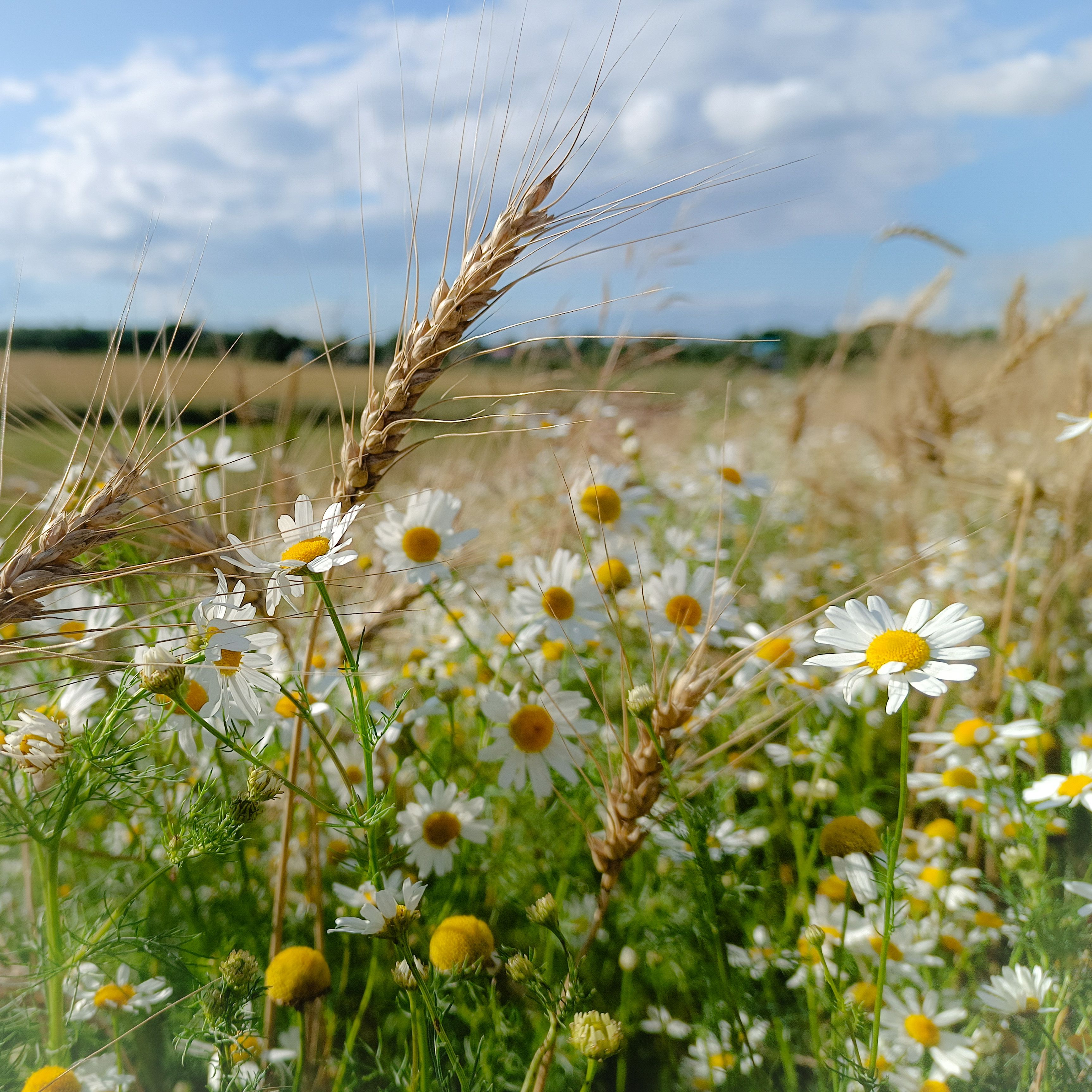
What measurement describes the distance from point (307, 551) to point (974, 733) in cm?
136

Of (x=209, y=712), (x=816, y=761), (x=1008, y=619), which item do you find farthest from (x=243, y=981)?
(x=1008, y=619)

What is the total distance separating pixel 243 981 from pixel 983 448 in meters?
6.52

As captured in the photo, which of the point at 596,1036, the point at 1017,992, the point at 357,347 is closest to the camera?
the point at 596,1036

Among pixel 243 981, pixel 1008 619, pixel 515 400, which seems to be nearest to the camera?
pixel 243 981

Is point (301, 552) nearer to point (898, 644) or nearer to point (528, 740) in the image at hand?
point (528, 740)

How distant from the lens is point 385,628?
5.70ft

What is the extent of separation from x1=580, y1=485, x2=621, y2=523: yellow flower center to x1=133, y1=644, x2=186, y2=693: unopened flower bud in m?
1.05

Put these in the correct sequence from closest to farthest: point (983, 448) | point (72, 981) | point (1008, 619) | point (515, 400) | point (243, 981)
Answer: point (243, 981), point (72, 981), point (1008, 619), point (515, 400), point (983, 448)

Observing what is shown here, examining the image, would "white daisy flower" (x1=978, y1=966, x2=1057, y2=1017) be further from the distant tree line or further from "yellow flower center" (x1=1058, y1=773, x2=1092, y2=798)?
the distant tree line

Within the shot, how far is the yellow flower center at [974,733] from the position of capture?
1.48m

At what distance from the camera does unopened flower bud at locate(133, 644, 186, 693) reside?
791 mm

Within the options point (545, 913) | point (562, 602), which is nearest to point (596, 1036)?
point (545, 913)

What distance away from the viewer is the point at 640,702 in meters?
0.93

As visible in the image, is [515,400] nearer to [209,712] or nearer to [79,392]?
[79,392]
